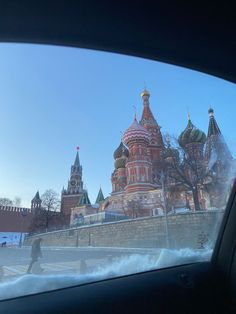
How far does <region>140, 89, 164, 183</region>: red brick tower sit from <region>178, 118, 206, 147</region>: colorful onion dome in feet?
0.69

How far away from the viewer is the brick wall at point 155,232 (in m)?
2.38

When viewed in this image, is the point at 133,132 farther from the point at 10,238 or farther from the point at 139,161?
the point at 10,238

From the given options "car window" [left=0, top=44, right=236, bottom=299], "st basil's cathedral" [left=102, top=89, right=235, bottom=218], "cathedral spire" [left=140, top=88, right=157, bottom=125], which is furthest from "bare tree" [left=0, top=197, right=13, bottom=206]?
"cathedral spire" [left=140, top=88, right=157, bottom=125]

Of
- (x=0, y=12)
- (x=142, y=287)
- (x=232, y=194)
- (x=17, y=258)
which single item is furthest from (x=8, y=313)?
(x=232, y=194)

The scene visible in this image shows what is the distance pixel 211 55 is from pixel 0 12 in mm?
1106

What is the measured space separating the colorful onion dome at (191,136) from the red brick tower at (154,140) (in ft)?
0.69

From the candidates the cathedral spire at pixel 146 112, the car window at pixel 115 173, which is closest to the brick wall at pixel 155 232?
the car window at pixel 115 173

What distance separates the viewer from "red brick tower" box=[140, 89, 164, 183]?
2.48 metres

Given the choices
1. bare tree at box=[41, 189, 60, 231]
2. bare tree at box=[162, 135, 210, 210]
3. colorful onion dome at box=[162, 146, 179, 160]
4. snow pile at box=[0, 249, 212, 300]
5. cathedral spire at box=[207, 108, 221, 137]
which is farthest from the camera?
colorful onion dome at box=[162, 146, 179, 160]

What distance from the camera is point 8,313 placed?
55.4 inches

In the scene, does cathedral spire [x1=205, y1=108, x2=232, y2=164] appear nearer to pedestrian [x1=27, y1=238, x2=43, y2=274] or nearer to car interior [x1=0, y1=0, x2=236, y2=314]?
car interior [x1=0, y1=0, x2=236, y2=314]

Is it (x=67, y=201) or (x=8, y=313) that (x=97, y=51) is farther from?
(x=8, y=313)

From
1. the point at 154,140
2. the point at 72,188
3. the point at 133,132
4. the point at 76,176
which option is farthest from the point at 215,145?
the point at 72,188

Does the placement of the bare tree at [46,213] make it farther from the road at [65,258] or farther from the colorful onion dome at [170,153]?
the colorful onion dome at [170,153]
